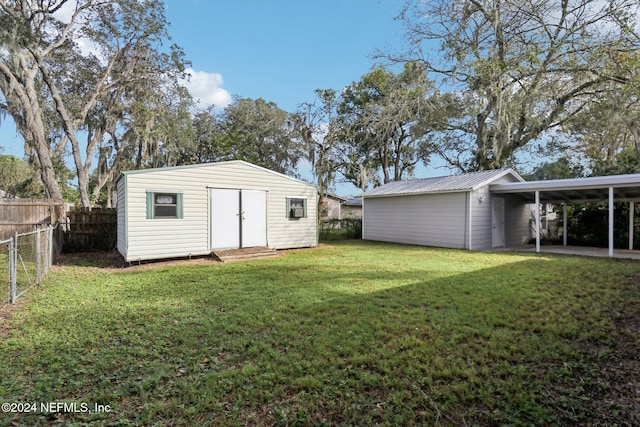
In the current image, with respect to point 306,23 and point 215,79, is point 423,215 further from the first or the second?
point 215,79

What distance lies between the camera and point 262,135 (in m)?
24.5

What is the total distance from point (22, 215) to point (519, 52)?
15.8 meters

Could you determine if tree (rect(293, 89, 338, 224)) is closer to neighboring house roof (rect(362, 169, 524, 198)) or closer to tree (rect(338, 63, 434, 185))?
tree (rect(338, 63, 434, 185))

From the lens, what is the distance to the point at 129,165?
23.0 m

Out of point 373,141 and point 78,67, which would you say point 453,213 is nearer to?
point 373,141

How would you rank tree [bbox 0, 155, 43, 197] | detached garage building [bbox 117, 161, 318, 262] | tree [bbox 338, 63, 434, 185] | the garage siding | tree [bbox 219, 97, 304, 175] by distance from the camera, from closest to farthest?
1. detached garage building [bbox 117, 161, 318, 262]
2. the garage siding
3. tree [bbox 338, 63, 434, 185]
4. tree [bbox 219, 97, 304, 175]
5. tree [bbox 0, 155, 43, 197]

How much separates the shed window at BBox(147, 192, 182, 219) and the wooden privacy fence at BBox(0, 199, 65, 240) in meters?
4.11

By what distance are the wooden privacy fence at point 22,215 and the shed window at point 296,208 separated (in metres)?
7.28

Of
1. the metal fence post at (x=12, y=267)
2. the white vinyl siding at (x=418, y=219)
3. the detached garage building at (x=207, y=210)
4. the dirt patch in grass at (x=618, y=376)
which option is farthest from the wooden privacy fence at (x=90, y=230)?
the dirt patch in grass at (x=618, y=376)

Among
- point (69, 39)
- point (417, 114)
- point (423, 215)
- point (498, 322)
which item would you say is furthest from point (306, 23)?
point (498, 322)

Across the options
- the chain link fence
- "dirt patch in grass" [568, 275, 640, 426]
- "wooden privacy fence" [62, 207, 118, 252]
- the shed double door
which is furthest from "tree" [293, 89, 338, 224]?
"dirt patch in grass" [568, 275, 640, 426]

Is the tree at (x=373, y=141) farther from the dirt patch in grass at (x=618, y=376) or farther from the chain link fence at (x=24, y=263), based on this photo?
the dirt patch in grass at (x=618, y=376)

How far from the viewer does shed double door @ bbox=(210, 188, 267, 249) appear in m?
9.95

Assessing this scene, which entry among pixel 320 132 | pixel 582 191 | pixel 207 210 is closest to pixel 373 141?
pixel 320 132
